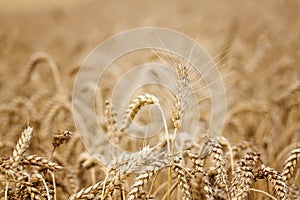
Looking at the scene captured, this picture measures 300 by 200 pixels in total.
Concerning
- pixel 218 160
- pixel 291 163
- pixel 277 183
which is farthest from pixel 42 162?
pixel 291 163

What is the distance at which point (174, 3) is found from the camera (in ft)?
50.8

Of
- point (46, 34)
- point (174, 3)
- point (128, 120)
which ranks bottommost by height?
point (128, 120)

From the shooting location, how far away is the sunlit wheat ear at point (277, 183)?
1441 millimetres

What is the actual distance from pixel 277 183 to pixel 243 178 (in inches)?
5.3

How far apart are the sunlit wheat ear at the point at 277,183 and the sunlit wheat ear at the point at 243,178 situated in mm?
58

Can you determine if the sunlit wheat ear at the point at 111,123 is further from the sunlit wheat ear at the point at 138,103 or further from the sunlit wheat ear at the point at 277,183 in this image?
the sunlit wheat ear at the point at 277,183

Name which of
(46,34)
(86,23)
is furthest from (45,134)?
(86,23)

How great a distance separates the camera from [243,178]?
57.1 inches

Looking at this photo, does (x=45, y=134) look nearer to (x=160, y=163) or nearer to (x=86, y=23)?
(x=160, y=163)

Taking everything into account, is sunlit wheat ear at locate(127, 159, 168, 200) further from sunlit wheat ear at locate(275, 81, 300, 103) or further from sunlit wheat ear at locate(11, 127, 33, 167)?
sunlit wheat ear at locate(275, 81, 300, 103)

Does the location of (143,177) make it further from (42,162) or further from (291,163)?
(291,163)

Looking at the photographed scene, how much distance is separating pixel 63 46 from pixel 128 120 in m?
7.23

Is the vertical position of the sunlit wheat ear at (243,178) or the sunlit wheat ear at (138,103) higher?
the sunlit wheat ear at (138,103)

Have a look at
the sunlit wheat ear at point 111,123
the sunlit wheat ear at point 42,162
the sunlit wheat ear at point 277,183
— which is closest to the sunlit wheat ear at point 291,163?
the sunlit wheat ear at point 277,183
